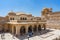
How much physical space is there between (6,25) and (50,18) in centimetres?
2291

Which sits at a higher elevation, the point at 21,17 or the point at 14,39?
the point at 21,17

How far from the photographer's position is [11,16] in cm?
2516

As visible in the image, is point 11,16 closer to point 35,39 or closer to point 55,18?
point 35,39

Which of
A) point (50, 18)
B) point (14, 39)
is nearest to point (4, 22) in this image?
point (14, 39)

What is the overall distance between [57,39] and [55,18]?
2202 centimetres

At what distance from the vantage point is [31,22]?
19.4 meters

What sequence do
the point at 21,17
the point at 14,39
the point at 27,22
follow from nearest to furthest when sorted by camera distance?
the point at 14,39
the point at 27,22
the point at 21,17

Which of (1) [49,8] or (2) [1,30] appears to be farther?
(1) [49,8]

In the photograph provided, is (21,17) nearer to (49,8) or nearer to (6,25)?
(6,25)

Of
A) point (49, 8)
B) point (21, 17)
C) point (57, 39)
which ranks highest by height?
point (49, 8)

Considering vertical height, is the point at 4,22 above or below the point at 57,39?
above

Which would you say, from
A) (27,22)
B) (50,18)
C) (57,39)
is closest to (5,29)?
(27,22)

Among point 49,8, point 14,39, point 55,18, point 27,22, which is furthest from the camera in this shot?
point 49,8

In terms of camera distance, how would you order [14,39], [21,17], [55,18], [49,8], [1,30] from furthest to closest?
[49,8]
[55,18]
[1,30]
[21,17]
[14,39]
